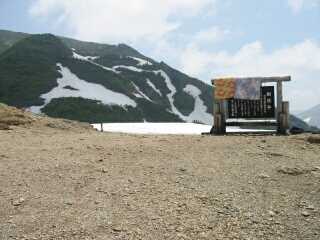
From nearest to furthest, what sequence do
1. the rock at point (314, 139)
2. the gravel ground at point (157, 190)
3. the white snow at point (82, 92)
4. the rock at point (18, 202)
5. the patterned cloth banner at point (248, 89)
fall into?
the gravel ground at point (157, 190) < the rock at point (18, 202) < the rock at point (314, 139) < the patterned cloth banner at point (248, 89) < the white snow at point (82, 92)

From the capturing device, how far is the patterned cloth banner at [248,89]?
2125 centimetres

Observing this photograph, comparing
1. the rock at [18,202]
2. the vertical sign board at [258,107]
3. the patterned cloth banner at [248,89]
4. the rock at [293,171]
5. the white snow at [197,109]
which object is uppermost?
the white snow at [197,109]

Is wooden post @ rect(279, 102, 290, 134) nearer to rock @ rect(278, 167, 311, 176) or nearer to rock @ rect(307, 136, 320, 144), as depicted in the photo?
rock @ rect(307, 136, 320, 144)

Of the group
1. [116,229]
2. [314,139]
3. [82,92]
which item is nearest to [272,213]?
[116,229]

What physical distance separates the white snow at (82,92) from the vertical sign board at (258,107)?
11073cm

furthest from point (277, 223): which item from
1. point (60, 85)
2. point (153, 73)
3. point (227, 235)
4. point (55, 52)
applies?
point (153, 73)

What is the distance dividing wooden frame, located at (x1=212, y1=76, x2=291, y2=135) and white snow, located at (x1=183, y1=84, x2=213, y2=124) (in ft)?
443

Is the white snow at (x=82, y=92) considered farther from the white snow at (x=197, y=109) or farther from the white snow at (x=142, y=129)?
the white snow at (x=142, y=129)

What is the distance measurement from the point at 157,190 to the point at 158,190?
23 millimetres

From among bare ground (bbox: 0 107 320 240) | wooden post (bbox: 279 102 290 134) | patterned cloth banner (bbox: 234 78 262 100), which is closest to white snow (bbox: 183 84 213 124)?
patterned cloth banner (bbox: 234 78 262 100)

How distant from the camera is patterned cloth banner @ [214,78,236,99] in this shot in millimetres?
21500

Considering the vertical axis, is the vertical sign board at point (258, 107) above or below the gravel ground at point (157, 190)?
above

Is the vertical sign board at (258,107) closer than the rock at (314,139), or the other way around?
the rock at (314,139)

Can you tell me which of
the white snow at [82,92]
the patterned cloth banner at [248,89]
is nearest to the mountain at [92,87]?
the white snow at [82,92]
